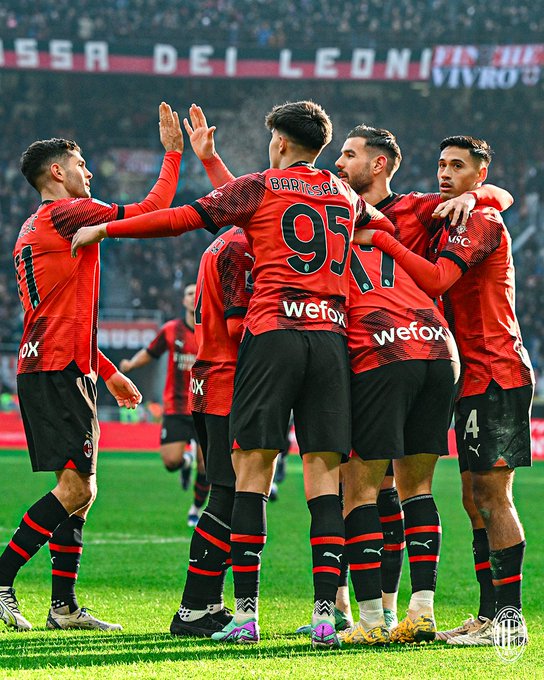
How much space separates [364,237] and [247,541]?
158 centimetres

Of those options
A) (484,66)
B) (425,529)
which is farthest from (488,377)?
(484,66)

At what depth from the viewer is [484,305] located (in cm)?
530

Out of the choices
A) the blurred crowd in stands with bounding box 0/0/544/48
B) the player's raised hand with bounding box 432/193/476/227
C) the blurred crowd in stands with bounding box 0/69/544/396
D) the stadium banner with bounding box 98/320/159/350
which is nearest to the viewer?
the player's raised hand with bounding box 432/193/476/227

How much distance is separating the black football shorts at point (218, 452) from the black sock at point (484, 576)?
1337 millimetres

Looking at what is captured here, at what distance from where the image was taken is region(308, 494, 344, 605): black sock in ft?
15.4

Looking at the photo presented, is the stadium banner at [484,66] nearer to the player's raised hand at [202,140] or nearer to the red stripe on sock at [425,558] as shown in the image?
the player's raised hand at [202,140]

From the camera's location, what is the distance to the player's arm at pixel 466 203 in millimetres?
5195

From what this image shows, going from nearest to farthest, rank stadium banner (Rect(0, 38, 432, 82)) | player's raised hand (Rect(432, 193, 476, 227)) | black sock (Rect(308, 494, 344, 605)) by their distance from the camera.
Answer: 1. black sock (Rect(308, 494, 344, 605))
2. player's raised hand (Rect(432, 193, 476, 227))
3. stadium banner (Rect(0, 38, 432, 82))

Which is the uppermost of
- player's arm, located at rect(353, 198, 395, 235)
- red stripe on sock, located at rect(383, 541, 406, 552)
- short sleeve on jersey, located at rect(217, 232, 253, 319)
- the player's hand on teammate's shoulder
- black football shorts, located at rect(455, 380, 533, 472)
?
player's arm, located at rect(353, 198, 395, 235)

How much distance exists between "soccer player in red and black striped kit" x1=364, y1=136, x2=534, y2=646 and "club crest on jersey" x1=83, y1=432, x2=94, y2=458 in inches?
69.8

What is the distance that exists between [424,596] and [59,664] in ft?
5.58

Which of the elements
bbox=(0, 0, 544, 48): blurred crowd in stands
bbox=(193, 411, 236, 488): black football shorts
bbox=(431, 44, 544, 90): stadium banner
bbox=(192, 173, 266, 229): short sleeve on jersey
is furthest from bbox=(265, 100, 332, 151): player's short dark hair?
bbox=(0, 0, 544, 48): blurred crowd in stands

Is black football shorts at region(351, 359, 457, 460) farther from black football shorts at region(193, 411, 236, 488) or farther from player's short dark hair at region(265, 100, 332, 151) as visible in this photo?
player's short dark hair at region(265, 100, 332, 151)

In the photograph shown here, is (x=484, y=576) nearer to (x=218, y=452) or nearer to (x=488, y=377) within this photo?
(x=488, y=377)
